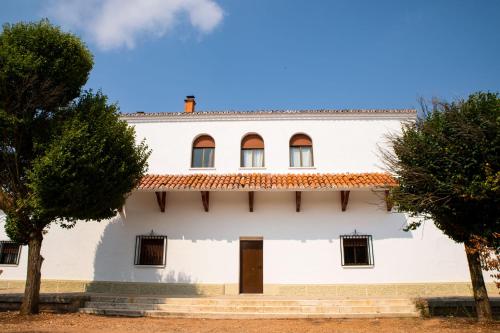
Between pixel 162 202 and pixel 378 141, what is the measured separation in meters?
9.99

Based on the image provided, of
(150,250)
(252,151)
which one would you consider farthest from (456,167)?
(150,250)

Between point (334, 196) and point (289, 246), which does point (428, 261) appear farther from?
point (289, 246)

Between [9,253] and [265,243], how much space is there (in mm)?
11106

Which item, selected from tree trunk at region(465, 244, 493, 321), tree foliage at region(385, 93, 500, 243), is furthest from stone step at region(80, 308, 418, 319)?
tree foliage at region(385, 93, 500, 243)

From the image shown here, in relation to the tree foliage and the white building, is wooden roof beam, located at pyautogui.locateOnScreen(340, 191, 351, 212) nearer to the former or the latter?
the white building

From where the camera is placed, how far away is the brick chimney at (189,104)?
18.9 m

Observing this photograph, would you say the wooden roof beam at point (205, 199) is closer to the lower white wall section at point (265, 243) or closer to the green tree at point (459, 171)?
the lower white wall section at point (265, 243)

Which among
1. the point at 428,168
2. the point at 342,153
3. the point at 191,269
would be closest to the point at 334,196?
the point at 342,153

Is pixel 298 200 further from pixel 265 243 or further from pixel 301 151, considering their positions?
pixel 301 151

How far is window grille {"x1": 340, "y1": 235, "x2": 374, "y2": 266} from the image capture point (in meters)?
14.4

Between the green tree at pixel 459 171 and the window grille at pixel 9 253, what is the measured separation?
15391mm

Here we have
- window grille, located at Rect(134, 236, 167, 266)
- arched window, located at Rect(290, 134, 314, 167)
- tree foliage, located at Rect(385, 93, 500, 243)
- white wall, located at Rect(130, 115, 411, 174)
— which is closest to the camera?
tree foliage, located at Rect(385, 93, 500, 243)

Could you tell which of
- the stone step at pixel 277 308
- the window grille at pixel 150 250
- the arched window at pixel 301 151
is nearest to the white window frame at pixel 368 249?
the stone step at pixel 277 308

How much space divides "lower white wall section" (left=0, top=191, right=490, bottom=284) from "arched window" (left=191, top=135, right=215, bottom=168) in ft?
6.71
